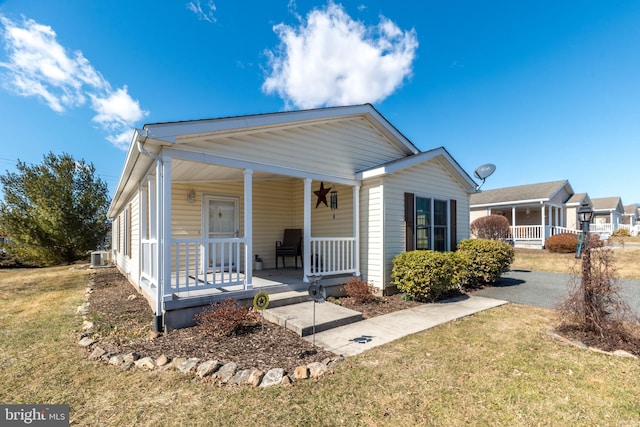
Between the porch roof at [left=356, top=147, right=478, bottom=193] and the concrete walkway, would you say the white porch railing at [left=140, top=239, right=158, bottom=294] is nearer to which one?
the concrete walkway

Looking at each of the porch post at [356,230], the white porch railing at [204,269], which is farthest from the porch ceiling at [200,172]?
the porch post at [356,230]

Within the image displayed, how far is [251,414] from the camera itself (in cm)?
241

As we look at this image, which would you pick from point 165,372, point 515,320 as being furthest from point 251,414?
point 515,320

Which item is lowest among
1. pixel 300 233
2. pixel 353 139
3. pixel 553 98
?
pixel 300 233

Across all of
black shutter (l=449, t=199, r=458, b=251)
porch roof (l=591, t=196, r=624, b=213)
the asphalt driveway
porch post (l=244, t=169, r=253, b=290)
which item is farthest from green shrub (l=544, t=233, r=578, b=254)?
porch roof (l=591, t=196, r=624, b=213)

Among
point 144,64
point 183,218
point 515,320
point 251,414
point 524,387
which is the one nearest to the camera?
point 251,414

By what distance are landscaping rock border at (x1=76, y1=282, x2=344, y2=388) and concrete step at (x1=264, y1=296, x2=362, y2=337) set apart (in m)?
0.94

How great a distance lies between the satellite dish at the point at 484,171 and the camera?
8.70m

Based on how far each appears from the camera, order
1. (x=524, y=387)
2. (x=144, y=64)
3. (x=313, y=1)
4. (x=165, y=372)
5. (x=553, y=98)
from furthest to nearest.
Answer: (x=553, y=98), (x=144, y=64), (x=313, y=1), (x=165, y=372), (x=524, y=387)

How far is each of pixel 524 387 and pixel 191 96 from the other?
1299 cm

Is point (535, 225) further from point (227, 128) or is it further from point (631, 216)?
point (631, 216)

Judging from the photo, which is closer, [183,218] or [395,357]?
[395,357]

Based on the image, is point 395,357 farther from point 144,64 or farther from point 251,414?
point 144,64

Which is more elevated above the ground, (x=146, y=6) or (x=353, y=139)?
(x=146, y=6)
